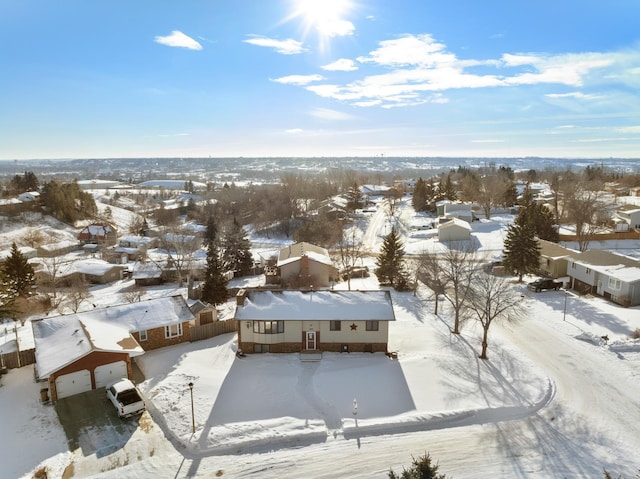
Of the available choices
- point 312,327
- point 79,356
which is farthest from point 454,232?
point 79,356

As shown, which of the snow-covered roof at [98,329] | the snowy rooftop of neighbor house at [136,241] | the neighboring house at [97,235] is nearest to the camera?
the snow-covered roof at [98,329]

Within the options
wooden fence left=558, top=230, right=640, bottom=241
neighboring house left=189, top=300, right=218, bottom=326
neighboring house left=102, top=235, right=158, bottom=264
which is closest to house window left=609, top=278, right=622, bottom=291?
wooden fence left=558, top=230, right=640, bottom=241

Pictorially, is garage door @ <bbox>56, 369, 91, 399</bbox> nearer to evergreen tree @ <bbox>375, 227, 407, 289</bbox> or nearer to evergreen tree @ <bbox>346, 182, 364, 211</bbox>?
evergreen tree @ <bbox>375, 227, 407, 289</bbox>

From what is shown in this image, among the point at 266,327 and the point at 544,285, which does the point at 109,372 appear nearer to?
the point at 266,327

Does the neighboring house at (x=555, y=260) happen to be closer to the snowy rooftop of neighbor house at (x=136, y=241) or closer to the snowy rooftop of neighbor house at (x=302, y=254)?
the snowy rooftop of neighbor house at (x=302, y=254)

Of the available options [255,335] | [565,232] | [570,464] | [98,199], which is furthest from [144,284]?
[98,199]

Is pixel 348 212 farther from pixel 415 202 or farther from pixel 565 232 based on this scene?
pixel 565 232

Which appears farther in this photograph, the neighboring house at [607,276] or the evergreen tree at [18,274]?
the evergreen tree at [18,274]

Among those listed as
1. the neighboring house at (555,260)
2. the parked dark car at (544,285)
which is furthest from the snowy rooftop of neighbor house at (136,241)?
the neighboring house at (555,260)
